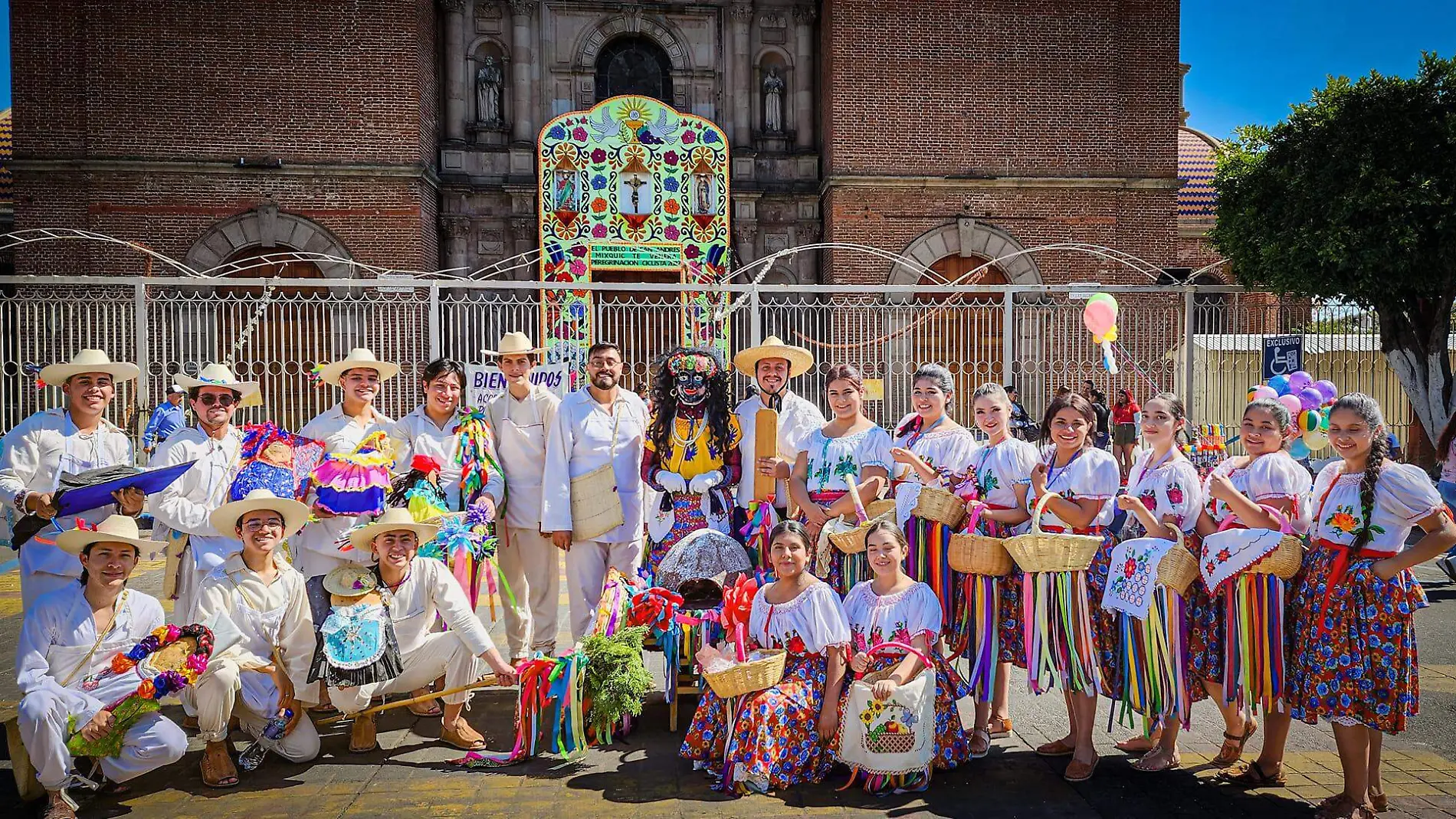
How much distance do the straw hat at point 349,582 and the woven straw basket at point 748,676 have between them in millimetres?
1755

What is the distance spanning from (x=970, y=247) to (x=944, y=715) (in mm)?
12612

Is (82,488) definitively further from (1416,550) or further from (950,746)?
(1416,550)

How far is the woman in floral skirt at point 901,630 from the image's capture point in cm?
438

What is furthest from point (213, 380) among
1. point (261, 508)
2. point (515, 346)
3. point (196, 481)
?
point (515, 346)

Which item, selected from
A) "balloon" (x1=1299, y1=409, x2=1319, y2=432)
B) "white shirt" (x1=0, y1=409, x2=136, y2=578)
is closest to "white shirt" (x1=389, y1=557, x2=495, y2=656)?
"white shirt" (x1=0, y1=409, x2=136, y2=578)

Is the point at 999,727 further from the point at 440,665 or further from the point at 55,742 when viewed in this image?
the point at 55,742

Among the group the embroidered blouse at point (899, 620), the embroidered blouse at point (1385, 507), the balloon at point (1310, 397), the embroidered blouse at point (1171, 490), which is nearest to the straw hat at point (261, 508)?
the embroidered blouse at point (899, 620)

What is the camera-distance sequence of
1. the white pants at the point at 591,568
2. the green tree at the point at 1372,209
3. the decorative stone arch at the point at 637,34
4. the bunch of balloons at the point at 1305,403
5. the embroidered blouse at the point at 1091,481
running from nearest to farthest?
the embroidered blouse at the point at 1091,481 → the white pants at the point at 591,568 → the bunch of balloons at the point at 1305,403 → the green tree at the point at 1372,209 → the decorative stone arch at the point at 637,34

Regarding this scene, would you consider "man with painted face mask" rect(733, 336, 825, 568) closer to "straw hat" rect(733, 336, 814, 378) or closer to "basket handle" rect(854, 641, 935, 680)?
"straw hat" rect(733, 336, 814, 378)

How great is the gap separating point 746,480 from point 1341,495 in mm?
2926

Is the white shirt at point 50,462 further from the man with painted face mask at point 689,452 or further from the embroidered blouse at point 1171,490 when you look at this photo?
the embroidered blouse at point 1171,490

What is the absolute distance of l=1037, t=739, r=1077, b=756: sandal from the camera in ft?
15.4

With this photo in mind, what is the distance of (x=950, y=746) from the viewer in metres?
4.47

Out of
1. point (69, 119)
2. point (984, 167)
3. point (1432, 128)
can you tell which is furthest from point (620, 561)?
point (69, 119)
